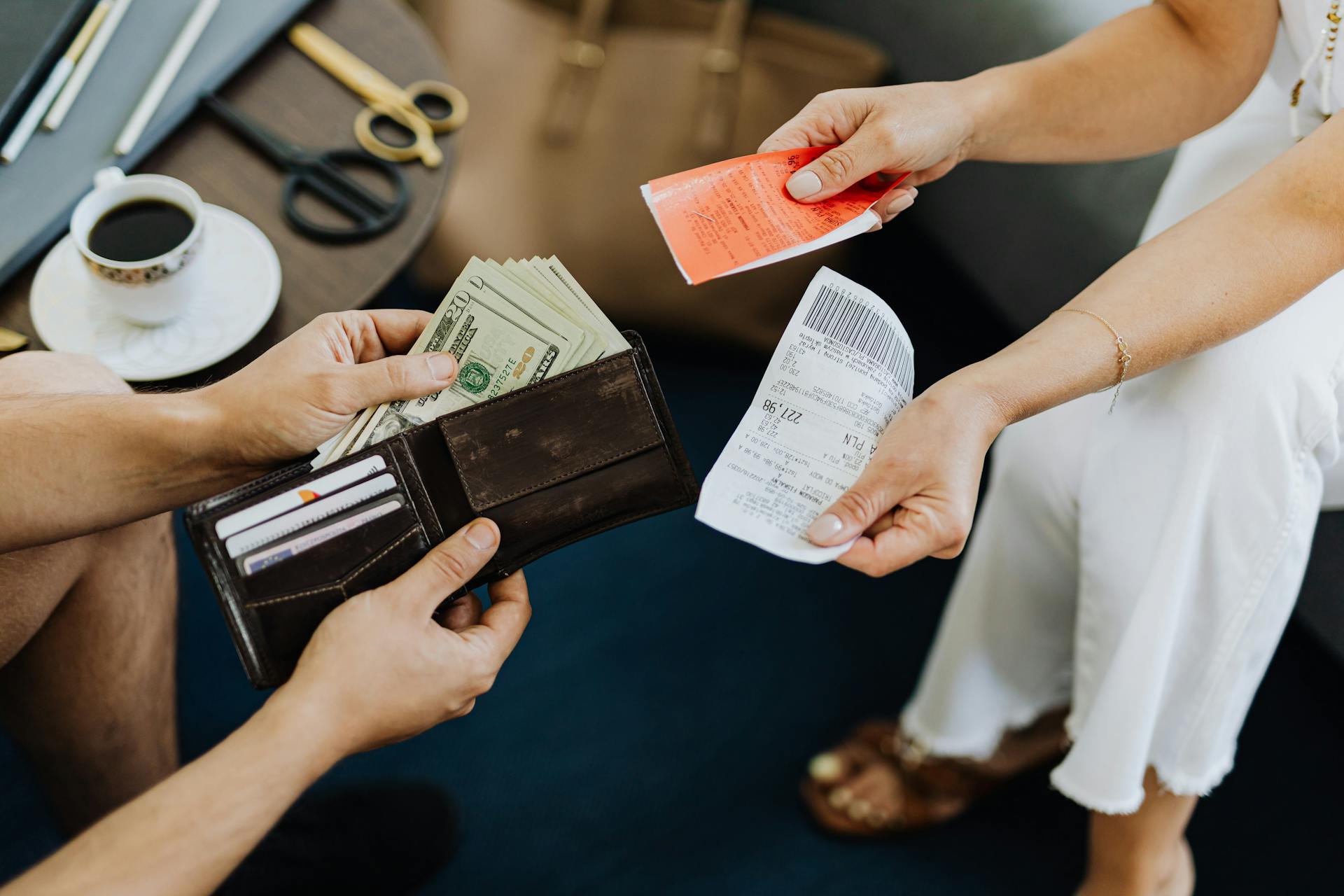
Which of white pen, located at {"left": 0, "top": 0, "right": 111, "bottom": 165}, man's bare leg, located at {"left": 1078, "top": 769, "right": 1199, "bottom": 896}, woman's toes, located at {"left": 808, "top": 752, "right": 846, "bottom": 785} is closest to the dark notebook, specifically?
white pen, located at {"left": 0, "top": 0, "right": 111, "bottom": 165}

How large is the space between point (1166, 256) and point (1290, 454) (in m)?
0.22

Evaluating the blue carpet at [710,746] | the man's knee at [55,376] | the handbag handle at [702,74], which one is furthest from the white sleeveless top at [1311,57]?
the man's knee at [55,376]

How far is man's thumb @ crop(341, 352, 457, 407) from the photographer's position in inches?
30.9

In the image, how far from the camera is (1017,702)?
1331mm

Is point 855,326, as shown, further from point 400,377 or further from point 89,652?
point 89,652

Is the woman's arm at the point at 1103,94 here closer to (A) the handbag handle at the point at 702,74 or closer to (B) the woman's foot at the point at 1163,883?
(A) the handbag handle at the point at 702,74

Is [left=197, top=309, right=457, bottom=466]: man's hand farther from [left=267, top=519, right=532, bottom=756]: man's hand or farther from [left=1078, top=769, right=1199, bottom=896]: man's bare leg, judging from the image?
[left=1078, top=769, right=1199, bottom=896]: man's bare leg

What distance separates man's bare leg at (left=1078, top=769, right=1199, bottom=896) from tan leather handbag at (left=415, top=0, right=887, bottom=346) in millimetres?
952

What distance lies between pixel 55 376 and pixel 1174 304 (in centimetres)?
97

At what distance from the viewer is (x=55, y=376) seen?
0.83 meters

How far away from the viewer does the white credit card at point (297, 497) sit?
750 mm

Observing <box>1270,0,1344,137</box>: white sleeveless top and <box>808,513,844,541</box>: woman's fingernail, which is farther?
<box>1270,0,1344,137</box>: white sleeveless top

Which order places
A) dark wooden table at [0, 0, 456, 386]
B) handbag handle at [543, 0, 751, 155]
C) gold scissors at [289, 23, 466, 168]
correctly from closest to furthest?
dark wooden table at [0, 0, 456, 386] → gold scissors at [289, 23, 466, 168] → handbag handle at [543, 0, 751, 155]

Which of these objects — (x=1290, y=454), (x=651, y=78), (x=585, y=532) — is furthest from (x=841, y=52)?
(x=585, y=532)
